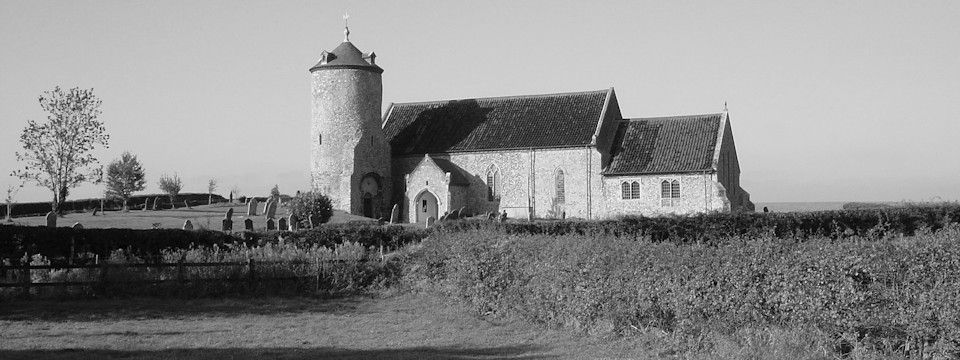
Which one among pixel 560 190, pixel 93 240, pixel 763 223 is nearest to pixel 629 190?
pixel 560 190

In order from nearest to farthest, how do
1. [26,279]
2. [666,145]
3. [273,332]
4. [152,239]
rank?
1. [273,332]
2. [26,279]
3. [152,239]
4. [666,145]

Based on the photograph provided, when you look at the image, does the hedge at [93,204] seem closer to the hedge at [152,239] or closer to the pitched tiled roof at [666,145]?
the pitched tiled roof at [666,145]

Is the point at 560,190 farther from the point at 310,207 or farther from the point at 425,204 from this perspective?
the point at 310,207

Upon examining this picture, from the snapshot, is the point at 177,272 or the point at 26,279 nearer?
the point at 26,279

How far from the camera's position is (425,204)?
6069 centimetres

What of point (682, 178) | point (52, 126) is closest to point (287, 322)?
point (682, 178)

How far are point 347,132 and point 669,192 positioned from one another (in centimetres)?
Result: 1901

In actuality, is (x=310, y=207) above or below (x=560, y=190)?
below

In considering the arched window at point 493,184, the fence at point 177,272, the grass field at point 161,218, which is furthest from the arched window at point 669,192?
the fence at point 177,272

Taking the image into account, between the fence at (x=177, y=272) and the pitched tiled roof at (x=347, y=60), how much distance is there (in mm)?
34038

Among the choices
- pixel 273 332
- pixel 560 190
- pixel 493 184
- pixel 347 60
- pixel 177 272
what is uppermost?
pixel 347 60

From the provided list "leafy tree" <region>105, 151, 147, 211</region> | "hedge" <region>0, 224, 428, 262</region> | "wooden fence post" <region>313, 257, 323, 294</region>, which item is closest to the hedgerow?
"wooden fence post" <region>313, 257, 323, 294</region>

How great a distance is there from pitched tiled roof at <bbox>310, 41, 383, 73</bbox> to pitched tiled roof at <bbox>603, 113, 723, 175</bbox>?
15.3 m

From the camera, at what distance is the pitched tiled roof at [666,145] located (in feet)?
186
